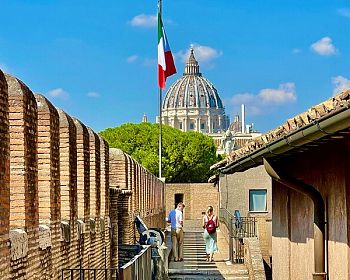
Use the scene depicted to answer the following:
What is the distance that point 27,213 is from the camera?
8.41m

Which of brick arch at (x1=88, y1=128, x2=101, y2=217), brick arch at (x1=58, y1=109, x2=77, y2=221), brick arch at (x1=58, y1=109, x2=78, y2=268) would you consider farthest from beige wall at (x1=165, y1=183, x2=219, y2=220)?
brick arch at (x1=58, y1=109, x2=77, y2=221)

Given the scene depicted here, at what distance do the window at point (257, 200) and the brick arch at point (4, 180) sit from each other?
101 ft

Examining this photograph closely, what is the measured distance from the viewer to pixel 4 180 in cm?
754

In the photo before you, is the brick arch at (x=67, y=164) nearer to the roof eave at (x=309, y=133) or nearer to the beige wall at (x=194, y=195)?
the roof eave at (x=309, y=133)

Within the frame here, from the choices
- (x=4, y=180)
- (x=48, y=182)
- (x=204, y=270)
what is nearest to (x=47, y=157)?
(x=48, y=182)

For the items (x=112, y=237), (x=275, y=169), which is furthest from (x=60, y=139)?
(x=112, y=237)

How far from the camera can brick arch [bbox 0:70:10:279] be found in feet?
24.2

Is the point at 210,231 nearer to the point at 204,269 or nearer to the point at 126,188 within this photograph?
the point at 204,269

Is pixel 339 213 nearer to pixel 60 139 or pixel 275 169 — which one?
pixel 275 169

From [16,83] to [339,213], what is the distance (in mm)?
3237

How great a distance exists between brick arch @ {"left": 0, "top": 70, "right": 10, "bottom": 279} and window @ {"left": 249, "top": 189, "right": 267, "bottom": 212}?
101ft

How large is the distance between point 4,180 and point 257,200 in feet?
102

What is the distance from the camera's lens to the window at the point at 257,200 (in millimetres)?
37938

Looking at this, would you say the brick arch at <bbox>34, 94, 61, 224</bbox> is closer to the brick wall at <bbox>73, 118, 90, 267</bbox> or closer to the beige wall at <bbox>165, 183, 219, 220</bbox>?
the brick wall at <bbox>73, 118, 90, 267</bbox>
